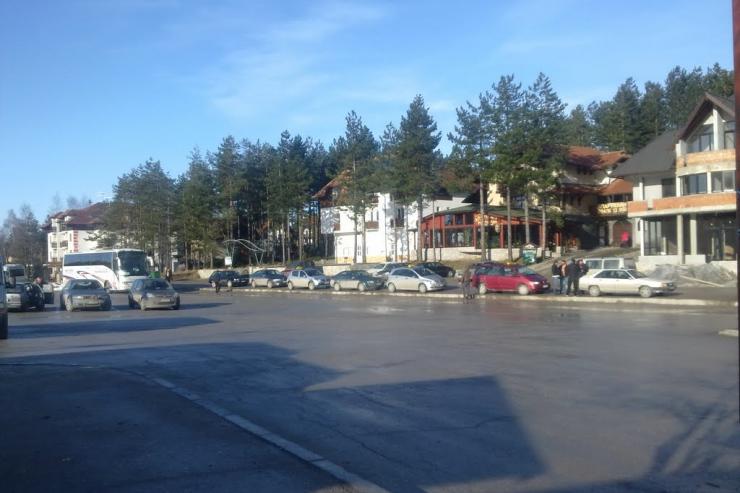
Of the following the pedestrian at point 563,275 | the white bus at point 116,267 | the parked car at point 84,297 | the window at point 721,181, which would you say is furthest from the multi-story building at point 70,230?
the window at point 721,181

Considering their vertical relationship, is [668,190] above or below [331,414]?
above

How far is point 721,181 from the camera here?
149 feet

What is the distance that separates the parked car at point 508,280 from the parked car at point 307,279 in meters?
15.6

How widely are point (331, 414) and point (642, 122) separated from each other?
286 ft

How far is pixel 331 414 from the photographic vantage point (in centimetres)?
951

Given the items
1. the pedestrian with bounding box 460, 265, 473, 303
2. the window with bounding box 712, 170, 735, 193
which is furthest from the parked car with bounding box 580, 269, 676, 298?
the window with bounding box 712, 170, 735, 193

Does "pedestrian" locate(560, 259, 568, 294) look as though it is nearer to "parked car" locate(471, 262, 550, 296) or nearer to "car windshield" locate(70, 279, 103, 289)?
"parked car" locate(471, 262, 550, 296)

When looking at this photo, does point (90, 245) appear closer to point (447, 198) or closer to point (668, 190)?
point (447, 198)

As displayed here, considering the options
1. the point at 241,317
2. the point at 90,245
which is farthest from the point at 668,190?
the point at 90,245

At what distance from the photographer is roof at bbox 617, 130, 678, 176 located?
160 feet

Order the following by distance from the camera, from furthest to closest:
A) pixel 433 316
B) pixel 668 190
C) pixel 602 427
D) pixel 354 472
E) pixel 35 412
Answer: pixel 668 190, pixel 433 316, pixel 35 412, pixel 602 427, pixel 354 472

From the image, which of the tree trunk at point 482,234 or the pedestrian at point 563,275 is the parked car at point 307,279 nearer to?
the tree trunk at point 482,234

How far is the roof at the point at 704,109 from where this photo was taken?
142 feet

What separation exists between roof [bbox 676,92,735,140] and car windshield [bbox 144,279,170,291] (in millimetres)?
33060
